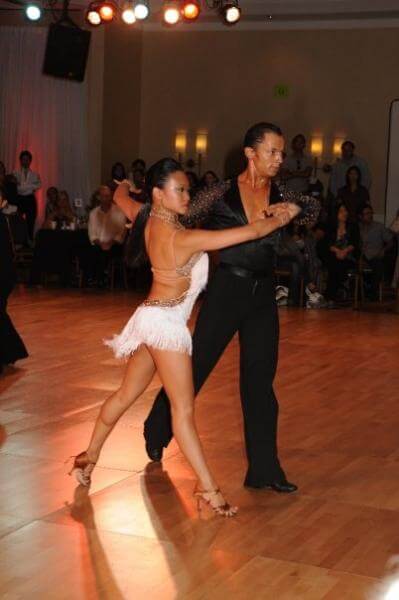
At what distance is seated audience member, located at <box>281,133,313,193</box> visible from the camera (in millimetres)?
14508

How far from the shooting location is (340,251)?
1236 centimetres

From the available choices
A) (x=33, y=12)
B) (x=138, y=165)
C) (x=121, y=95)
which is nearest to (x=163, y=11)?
(x=33, y=12)

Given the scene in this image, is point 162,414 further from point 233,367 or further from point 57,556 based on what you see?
point 233,367

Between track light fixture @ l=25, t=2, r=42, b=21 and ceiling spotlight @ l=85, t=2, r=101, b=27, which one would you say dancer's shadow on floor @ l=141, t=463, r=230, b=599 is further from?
track light fixture @ l=25, t=2, r=42, b=21

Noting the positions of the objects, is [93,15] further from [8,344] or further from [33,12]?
[8,344]

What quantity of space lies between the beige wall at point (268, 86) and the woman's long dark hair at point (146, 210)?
11551 millimetres

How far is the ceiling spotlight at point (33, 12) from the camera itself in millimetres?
14195

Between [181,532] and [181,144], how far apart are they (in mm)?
12966

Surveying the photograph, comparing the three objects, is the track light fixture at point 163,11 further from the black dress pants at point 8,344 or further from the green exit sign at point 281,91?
the black dress pants at point 8,344

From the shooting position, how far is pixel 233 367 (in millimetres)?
7441

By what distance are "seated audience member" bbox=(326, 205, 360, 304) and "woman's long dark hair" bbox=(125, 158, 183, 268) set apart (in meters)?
8.31

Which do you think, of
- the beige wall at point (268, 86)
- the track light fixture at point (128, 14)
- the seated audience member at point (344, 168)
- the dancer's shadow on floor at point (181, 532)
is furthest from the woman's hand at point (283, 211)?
the beige wall at point (268, 86)

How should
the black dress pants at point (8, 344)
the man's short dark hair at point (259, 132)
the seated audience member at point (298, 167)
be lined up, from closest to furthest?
the man's short dark hair at point (259, 132) < the black dress pants at point (8, 344) < the seated audience member at point (298, 167)

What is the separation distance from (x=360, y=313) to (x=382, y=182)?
14.0ft
